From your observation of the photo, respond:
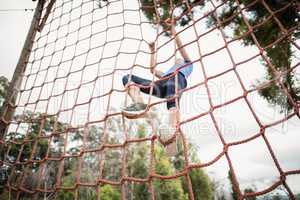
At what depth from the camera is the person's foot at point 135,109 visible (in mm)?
1748

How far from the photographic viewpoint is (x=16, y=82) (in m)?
2.14

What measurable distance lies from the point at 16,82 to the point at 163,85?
1.18 meters

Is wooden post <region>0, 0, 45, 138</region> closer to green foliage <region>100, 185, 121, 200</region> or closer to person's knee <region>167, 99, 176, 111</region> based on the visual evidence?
person's knee <region>167, 99, 176, 111</region>

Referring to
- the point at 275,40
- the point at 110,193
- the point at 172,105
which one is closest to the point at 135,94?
the point at 172,105

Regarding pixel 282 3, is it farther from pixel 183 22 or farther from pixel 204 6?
pixel 183 22

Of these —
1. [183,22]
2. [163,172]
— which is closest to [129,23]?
[183,22]

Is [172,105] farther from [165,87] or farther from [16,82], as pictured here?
[16,82]

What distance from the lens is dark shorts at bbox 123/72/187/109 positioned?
177 centimetres

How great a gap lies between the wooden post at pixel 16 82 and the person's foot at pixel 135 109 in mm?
934

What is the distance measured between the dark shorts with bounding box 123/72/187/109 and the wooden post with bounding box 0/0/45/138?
91 centimetres

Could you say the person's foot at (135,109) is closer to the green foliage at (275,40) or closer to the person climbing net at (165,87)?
the person climbing net at (165,87)

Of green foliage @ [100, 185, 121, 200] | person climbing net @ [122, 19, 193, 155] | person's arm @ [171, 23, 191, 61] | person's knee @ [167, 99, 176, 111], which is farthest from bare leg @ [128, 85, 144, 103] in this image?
green foliage @ [100, 185, 121, 200]

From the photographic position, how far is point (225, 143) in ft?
4.16

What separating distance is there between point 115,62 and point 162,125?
72cm
